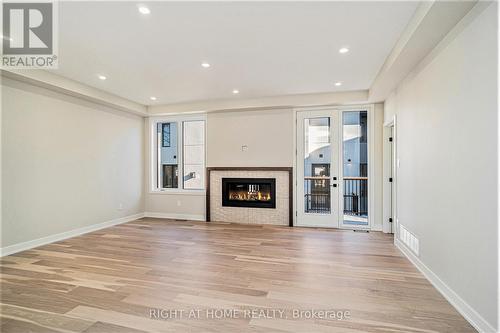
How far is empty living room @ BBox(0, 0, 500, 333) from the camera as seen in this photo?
205 cm

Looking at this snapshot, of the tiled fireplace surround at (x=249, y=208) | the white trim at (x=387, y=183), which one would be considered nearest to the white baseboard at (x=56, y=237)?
the tiled fireplace surround at (x=249, y=208)

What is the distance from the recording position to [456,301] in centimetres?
219

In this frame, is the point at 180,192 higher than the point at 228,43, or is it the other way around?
the point at 228,43

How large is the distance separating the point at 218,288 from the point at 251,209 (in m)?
3.11

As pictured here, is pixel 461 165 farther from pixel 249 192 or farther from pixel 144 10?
pixel 249 192

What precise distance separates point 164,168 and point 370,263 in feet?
17.2

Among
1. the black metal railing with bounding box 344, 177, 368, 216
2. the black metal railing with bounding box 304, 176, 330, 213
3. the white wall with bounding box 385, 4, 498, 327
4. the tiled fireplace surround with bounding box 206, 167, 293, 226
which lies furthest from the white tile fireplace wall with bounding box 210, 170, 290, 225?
the white wall with bounding box 385, 4, 498, 327

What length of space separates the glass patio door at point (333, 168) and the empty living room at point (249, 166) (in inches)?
1.7

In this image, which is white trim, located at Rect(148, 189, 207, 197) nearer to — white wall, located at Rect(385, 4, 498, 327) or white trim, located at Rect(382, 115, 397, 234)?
white trim, located at Rect(382, 115, 397, 234)

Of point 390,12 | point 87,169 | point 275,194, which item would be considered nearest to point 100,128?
point 87,169

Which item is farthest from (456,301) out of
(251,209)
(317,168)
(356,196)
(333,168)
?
(251,209)

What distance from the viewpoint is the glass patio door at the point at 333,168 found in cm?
512

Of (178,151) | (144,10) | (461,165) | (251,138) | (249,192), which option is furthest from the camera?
(178,151)

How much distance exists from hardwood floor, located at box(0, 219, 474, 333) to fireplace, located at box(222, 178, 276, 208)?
4.86ft
